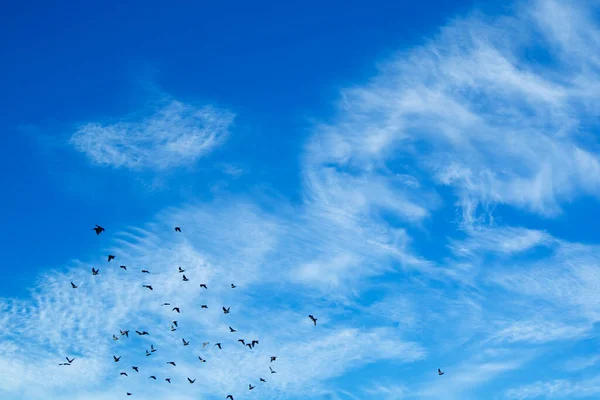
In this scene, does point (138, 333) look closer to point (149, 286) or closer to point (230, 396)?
point (149, 286)

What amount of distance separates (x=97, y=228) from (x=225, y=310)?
78.3 ft

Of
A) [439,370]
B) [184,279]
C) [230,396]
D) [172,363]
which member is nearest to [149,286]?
[184,279]

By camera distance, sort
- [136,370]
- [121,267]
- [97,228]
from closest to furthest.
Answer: [97,228]
[121,267]
[136,370]

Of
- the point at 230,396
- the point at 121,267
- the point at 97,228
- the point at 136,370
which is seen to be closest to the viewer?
the point at 97,228

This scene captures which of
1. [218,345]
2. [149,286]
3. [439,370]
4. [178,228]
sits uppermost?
[178,228]

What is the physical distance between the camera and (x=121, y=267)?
289 ft

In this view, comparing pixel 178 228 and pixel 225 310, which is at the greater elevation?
pixel 178 228

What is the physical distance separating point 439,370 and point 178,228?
162 ft

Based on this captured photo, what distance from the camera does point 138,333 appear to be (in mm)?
92438

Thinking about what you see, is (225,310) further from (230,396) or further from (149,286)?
(230,396)

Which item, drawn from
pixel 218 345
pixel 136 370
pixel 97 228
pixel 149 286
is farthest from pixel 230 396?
pixel 97 228

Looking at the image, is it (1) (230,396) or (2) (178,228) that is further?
(1) (230,396)

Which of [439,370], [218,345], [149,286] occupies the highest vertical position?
[149,286]

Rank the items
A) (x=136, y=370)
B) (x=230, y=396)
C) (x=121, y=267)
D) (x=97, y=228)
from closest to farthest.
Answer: (x=97, y=228)
(x=121, y=267)
(x=136, y=370)
(x=230, y=396)
